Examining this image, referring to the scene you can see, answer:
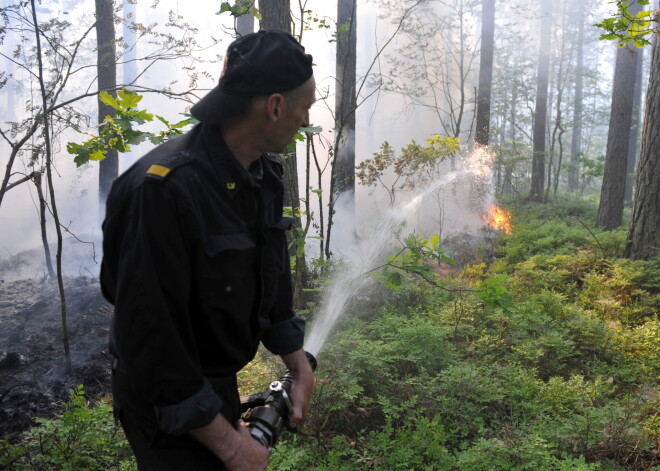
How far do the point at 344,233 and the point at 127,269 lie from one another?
416 inches

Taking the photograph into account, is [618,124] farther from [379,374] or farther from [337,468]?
[337,468]

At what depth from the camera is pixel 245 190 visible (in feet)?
5.32

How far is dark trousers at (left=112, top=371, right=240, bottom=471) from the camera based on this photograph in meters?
1.52

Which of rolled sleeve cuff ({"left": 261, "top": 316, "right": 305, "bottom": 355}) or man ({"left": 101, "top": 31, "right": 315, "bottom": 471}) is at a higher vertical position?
man ({"left": 101, "top": 31, "right": 315, "bottom": 471})

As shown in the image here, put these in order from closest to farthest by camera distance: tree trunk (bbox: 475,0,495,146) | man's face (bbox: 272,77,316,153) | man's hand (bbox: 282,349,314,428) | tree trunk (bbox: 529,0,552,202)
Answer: man's face (bbox: 272,77,316,153)
man's hand (bbox: 282,349,314,428)
tree trunk (bbox: 475,0,495,146)
tree trunk (bbox: 529,0,552,202)

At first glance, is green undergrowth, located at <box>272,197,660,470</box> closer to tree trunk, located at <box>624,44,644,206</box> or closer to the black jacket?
the black jacket

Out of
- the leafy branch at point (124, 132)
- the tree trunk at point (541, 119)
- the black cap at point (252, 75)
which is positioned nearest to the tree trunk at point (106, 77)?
the leafy branch at point (124, 132)

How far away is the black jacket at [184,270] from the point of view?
1.35 m

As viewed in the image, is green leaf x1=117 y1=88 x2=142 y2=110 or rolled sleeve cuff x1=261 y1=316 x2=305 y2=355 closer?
rolled sleeve cuff x1=261 y1=316 x2=305 y2=355

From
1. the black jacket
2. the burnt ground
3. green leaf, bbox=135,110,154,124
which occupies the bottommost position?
the burnt ground

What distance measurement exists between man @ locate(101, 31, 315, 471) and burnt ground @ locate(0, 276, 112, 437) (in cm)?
355

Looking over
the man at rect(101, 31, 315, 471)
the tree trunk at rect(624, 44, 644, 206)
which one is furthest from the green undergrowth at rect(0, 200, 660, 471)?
the tree trunk at rect(624, 44, 644, 206)

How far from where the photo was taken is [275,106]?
159cm

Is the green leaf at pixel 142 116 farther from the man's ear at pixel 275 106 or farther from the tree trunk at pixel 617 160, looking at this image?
the tree trunk at pixel 617 160
